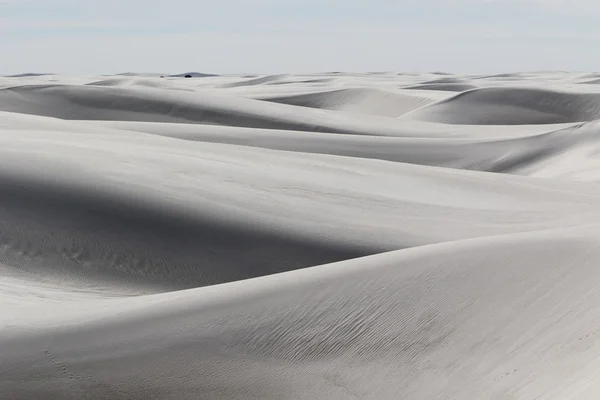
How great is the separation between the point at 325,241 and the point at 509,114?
61.4ft

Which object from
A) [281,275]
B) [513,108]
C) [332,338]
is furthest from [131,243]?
[513,108]

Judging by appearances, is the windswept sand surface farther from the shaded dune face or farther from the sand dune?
the sand dune

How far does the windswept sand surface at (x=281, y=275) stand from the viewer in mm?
3756

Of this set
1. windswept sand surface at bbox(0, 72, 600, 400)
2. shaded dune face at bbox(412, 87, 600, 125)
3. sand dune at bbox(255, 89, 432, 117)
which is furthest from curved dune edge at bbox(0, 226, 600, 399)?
sand dune at bbox(255, 89, 432, 117)

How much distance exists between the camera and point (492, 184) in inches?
360

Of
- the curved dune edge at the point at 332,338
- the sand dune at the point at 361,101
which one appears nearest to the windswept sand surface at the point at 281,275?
the curved dune edge at the point at 332,338

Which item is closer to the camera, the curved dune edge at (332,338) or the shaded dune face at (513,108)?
the curved dune edge at (332,338)

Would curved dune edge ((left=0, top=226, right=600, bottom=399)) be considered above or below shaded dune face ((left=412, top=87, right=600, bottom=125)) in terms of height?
above

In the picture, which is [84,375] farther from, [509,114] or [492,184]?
[509,114]

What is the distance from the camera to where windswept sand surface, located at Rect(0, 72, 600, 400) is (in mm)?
3756

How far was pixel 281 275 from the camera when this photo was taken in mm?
4445

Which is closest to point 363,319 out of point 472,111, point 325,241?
point 325,241

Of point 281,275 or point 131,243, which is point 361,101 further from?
point 281,275

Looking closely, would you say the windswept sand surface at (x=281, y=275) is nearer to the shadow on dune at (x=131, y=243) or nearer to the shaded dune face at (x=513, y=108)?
the shadow on dune at (x=131, y=243)
